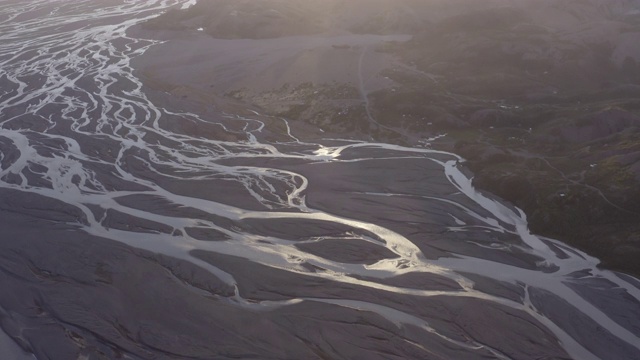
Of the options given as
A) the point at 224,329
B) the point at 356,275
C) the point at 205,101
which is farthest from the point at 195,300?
the point at 205,101

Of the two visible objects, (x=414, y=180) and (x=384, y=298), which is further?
(x=414, y=180)

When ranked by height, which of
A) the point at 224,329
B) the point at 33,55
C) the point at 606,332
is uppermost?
the point at 33,55

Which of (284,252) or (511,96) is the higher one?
(284,252)

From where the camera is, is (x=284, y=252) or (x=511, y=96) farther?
(x=511, y=96)

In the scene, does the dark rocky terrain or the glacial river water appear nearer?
the glacial river water

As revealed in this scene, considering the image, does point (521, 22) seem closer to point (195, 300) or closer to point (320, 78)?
point (320, 78)
